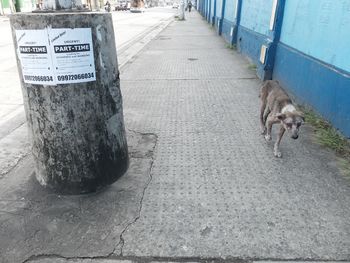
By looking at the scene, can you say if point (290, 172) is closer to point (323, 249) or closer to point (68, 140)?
point (323, 249)

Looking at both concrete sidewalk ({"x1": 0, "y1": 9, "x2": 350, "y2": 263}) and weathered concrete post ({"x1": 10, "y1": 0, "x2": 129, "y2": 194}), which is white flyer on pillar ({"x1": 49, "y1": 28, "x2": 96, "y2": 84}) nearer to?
weathered concrete post ({"x1": 10, "y1": 0, "x2": 129, "y2": 194})

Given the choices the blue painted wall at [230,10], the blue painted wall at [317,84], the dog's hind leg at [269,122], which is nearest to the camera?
the dog's hind leg at [269,122]

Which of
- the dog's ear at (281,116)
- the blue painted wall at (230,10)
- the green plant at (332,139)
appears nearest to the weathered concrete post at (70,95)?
the dog's ear at (281,116)

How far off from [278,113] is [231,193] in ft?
4.17

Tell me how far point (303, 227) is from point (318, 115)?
2.84 metres

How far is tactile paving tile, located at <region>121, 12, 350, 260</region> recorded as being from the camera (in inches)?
109

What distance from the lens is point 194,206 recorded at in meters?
3.25

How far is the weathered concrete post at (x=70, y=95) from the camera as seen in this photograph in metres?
2.92

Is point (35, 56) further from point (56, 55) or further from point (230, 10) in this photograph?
point (230, 10)

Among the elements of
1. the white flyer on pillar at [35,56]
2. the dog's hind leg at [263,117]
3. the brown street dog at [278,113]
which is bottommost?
the dog's hind leg at [263,117]

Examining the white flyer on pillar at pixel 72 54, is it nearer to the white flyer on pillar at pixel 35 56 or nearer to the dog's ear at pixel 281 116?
the white flyer on pillar at pixel 35 56

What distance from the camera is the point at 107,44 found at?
3223mm

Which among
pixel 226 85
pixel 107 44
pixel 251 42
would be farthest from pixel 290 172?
pixel 251 42

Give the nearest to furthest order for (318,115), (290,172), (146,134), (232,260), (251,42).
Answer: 1. (232,260)
2. (290,172)
3. (146,134)
4. (318,115)
5. (251,42)
